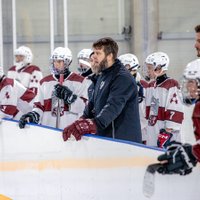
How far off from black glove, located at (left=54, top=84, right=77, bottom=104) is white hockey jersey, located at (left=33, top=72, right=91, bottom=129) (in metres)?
0.06

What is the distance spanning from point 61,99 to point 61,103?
0.10m

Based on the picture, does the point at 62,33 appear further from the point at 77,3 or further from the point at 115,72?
the point at 115,72

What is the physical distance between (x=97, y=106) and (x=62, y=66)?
4.84 ft

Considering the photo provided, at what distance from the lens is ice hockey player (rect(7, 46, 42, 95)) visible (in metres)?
7.72

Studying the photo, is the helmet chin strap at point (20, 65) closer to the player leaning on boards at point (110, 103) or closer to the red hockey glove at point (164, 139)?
the red hockey glove at point (164, 139)

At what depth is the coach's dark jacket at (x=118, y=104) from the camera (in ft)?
12.5

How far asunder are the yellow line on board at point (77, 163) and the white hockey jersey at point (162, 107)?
1473 mm

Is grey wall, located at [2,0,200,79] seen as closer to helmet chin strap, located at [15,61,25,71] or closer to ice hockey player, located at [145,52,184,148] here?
helmet chin strap, located at [15,61,25,71]

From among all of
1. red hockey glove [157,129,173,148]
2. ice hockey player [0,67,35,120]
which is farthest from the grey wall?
red hockey glove [157,129,173,148]

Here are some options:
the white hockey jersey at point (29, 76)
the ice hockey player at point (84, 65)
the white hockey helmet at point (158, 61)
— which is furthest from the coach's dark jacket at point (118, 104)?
the white hockey jersey at point (29, 76)

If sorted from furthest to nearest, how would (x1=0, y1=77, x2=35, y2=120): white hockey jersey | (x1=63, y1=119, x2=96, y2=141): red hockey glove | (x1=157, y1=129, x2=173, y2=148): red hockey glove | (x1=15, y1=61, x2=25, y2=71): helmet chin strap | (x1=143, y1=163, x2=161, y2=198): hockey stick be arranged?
1. (x1=15, y1=61, x2=25, y2=71): helmet chin strap
2. (x1=0, y1=77, x2=35, y2=120): white hockey jersey
3. (x1=157, y1=129, x2=173, y2=148): red hockey glove
4. (x1=63, y1=119, x2=96, y2=141): red hockey glove
5. (x1=143, y1=163, x2=161, y2=198): hockey stick

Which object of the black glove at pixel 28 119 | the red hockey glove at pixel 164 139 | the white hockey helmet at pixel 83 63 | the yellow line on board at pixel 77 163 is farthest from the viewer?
the white hockey helmet at pixel 83 63

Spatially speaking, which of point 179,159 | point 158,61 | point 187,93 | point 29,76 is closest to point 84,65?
point 158,61

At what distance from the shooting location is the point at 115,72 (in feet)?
13.1
